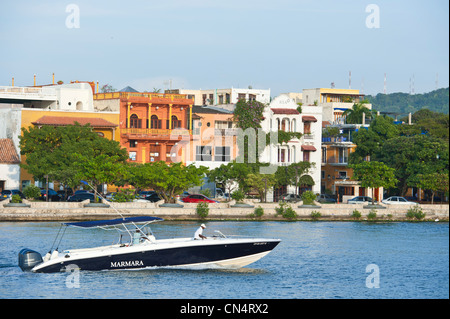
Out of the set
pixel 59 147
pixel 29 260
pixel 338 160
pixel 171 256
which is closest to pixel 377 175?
pixel 338 160

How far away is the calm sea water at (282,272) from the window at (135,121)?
876 inches

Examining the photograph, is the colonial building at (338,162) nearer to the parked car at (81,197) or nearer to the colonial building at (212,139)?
the colonial building at (212,139)

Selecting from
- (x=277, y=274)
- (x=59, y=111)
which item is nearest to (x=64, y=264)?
(x=277, y=274)

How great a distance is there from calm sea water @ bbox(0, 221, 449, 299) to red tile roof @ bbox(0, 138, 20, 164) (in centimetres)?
1616

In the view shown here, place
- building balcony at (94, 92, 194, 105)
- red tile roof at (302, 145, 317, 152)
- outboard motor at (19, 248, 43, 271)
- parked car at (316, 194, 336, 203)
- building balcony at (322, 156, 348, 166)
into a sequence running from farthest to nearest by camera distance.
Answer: building balcony at (322, 156, 348, 166), red tile roof at (302, 145, 317, 152), parked car at (316, 194, 336, 203), building balcony at (94, 92, 194, 105), outboard motor at (19, 248, 43, 271)

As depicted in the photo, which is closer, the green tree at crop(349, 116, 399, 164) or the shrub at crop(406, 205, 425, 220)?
the shrub at crop(406, 205, 425, 220)

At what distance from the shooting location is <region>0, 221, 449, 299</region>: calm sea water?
113ft

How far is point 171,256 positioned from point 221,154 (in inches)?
1789

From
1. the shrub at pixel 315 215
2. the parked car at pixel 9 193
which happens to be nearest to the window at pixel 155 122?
the parked car at pixel 9 193

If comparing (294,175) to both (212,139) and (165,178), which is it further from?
(165,178)

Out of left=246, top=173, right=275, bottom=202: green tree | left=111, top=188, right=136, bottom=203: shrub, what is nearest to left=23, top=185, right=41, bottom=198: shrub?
left=111, top=188, right=136, bottom=203: shrub

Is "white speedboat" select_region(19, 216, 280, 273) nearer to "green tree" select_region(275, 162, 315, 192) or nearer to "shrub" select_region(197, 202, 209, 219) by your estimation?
"shrub" select_region(197, 202, 209, 219)

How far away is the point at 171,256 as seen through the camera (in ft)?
120

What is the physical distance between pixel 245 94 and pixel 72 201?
4345cm
